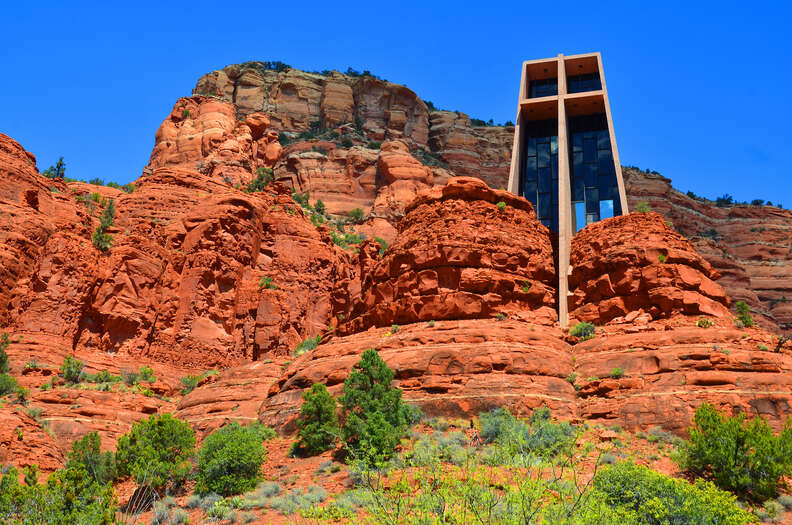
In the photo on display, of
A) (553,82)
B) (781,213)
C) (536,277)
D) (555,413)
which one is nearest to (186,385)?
(536,277)

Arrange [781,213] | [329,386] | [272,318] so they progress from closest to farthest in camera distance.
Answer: [329,386] < [272,318] < [781,213]

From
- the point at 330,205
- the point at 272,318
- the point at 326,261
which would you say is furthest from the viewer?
the point at 330,205

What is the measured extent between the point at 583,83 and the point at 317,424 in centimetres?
3213

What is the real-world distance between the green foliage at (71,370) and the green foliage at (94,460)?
9583 millimetres

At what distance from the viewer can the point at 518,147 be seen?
44969 millimetres

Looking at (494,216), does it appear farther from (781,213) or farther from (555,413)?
(781,213)

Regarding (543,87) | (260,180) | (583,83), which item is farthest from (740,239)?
(260,180)

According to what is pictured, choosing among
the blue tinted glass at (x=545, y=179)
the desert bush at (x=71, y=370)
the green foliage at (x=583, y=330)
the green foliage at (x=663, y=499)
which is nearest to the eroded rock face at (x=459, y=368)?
the green foliage at (x=583, y=330)

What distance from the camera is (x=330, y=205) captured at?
81.7 m

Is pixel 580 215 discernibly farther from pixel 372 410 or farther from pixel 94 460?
pixel 94 460

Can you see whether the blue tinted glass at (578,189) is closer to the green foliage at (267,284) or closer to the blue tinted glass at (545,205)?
the blue tinted glass at (545,205)

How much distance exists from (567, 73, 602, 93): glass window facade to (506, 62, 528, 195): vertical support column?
3150 millimetres

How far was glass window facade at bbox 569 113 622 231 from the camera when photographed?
43000mm

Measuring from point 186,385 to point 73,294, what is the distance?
8.03 metres
